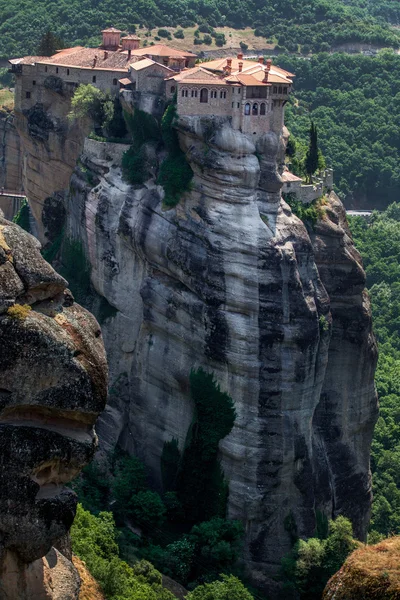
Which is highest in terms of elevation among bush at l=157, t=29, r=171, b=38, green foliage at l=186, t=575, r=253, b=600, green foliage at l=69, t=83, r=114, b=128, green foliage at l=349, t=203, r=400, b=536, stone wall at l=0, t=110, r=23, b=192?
green foliage at l=69, t=83, r=114, b=128

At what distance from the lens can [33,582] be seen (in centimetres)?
3291

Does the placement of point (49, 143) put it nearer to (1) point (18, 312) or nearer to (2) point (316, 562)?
(2) point (316, 562)

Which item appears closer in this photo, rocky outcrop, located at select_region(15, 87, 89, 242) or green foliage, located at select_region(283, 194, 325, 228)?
green foliage, located at select_region(283, 194, 325, 228)

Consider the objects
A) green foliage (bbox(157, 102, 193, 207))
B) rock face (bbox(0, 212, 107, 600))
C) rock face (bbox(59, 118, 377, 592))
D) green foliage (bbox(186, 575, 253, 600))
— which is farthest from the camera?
green foliage (bbox(157, 102, 193, 207))

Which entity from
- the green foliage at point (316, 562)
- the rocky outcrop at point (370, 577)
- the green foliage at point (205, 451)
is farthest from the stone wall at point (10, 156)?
the rocky outcrop at point (370, 577)

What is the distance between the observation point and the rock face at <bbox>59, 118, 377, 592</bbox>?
55.3m

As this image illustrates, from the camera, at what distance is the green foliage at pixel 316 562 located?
179ft

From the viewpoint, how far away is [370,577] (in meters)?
28.8

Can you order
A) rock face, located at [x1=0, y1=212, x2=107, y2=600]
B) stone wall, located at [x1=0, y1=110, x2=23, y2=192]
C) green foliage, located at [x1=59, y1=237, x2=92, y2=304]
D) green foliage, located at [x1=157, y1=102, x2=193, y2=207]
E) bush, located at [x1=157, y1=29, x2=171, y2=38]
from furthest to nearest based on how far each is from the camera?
bush, located at [x1=157, y1=29, x2=171, y2=38] < stone wall, located at [x1=0, y1=110, x2=23, y2=192] < green foliage, located at [x1=59, y1=237, x2=92, y2=304] < green foliage, located at [x1=157, y1=102, x2=193, y2=207] < rock face, located at [x1=0, y1=212, x2=107, y2=600]

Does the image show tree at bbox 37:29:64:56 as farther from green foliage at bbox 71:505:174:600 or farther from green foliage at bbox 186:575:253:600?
green foliage at bbox 186:575:253:600

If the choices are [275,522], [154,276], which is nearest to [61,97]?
[154,276]

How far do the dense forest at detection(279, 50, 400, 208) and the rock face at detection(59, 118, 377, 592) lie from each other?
127 feet

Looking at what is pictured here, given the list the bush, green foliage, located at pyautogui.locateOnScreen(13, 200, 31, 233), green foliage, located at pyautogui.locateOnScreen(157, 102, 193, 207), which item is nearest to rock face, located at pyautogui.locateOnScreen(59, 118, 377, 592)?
green foliage, located at pyautogui.locateOnScreen(157, 102, 193, 207)

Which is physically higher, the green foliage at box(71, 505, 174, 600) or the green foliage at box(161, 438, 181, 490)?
the green foliage at box(71, 505, 174, 600)
